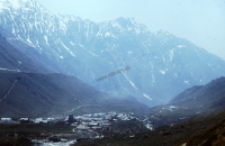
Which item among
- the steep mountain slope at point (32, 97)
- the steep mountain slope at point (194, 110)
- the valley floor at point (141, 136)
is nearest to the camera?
the valley floor at point (141, 136)

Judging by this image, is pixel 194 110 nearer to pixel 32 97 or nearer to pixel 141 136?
pixel 141 136

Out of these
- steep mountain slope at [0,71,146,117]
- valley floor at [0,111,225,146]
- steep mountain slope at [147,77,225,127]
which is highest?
steep mountain slope at [0,71,146,117]

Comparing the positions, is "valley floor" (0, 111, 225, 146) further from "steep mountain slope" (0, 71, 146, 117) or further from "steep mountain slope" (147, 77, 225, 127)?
"steep mountain slope" (0, 71, 146, 117)

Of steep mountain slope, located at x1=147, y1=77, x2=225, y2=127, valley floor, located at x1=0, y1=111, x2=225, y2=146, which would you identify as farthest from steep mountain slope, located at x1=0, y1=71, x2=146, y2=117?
steep mountain slope, located at x1=147, y1=77, x2=225, y2=127

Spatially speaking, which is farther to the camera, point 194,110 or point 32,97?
point 32,97

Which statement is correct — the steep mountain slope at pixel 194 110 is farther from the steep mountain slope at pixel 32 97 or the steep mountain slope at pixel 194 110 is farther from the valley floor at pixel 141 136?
the steep mountain slope at pixel 32 97

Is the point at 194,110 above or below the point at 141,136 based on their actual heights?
above

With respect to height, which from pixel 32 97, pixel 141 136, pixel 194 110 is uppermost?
pixel 32 97

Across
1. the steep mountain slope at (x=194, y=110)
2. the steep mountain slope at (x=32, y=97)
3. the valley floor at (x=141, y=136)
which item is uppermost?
the steep mountain slope at (x=32, y=97)

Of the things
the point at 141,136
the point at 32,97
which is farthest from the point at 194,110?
the point at 32,97

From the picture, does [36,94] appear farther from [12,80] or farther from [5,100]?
[5,100]

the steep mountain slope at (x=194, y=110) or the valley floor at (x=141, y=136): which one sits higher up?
the steep mountain slope at (x=194, y=110)

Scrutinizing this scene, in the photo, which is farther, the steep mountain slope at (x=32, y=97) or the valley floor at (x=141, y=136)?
the steep mountain slope at (x=32, y=97)

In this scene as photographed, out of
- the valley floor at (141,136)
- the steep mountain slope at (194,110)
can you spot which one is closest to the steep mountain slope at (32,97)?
the valley floor at (141,136)
